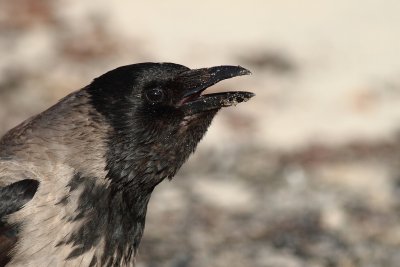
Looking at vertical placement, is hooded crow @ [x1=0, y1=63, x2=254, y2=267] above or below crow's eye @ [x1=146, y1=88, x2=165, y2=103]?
below

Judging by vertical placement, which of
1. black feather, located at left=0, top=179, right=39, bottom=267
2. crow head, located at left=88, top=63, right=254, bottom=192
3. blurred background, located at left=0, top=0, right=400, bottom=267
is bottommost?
black feather, located at left=0, top=179, right=39, bottom=267

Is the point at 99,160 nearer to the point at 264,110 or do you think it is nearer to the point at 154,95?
the point at 154,95

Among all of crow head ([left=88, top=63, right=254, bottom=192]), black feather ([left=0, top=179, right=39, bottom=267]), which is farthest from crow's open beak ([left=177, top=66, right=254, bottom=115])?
black feather ([left=0, top=179, right=39, bottom=267])

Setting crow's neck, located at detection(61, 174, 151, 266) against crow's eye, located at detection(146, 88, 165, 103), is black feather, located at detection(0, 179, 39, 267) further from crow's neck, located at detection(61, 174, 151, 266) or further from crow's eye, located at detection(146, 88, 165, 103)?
crow's eye, located at detection(146, 88, 165, 103)

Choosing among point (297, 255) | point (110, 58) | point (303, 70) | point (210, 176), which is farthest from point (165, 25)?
point (297, 255)

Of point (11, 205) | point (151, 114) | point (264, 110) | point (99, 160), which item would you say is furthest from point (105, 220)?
point (264, 110)

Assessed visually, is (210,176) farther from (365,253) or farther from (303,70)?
(303,70)

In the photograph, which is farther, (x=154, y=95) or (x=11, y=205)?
(x=154, y=95)
